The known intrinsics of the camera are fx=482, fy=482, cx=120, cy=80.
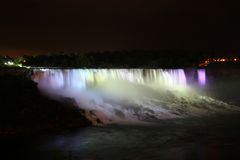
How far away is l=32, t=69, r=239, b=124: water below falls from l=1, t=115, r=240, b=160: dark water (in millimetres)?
3783

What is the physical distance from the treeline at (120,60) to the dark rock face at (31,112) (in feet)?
120

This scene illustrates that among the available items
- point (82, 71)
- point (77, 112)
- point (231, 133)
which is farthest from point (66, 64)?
point (231, 133)

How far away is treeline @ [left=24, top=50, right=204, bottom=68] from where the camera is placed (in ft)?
237

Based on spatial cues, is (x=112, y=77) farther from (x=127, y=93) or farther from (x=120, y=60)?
(x=120, y=60)

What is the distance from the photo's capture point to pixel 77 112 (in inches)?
1246

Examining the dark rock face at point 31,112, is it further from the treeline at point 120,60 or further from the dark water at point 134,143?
the treeline at point 120,60

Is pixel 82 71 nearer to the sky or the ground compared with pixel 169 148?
nearer to the sky

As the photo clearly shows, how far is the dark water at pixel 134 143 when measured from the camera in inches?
903

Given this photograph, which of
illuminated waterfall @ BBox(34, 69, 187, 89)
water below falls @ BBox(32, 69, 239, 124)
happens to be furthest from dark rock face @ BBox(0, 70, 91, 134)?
illuminated waterfall @ BBox(34, 69, 187, 89)

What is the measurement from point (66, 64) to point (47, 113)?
4071cm

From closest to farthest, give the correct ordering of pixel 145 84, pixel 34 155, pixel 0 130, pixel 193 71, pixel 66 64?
1. pixel 34 155
2. pixel 0 130
3. pixel 145 84
4. pixel 193 71
5. pixel 66 64

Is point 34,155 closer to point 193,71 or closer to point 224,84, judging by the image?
point 193,71

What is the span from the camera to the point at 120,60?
80.9 metres

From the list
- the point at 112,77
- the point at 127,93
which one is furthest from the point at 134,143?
the point at 112,77
